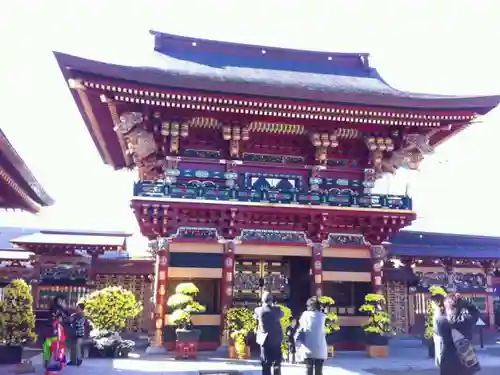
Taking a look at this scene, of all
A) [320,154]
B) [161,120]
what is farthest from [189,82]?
[320,154]

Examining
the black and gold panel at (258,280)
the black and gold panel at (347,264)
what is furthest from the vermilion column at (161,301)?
the black and gold panel at (347,264)

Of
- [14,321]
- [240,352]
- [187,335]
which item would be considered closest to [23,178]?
[14,321]

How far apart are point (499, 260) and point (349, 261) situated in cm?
1007

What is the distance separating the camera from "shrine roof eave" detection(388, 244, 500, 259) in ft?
72.1

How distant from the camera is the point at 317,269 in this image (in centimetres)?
1733

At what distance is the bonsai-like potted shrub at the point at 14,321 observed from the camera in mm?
13656

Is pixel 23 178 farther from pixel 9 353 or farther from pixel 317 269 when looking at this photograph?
pixel 317 269

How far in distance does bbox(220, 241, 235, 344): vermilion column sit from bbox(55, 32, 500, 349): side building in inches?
1.4

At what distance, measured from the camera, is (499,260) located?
76.1 feet

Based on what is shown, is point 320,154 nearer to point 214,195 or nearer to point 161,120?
point 214,195

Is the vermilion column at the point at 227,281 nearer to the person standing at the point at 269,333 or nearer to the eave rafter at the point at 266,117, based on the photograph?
the eave rafter at the point at 266,117

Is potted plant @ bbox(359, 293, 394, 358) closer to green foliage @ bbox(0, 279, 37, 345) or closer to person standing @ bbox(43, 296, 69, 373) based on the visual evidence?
person standing @ bbox(43, 296, 69, 373)

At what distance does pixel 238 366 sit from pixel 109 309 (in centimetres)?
511

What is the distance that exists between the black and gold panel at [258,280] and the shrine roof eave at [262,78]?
281 inches
